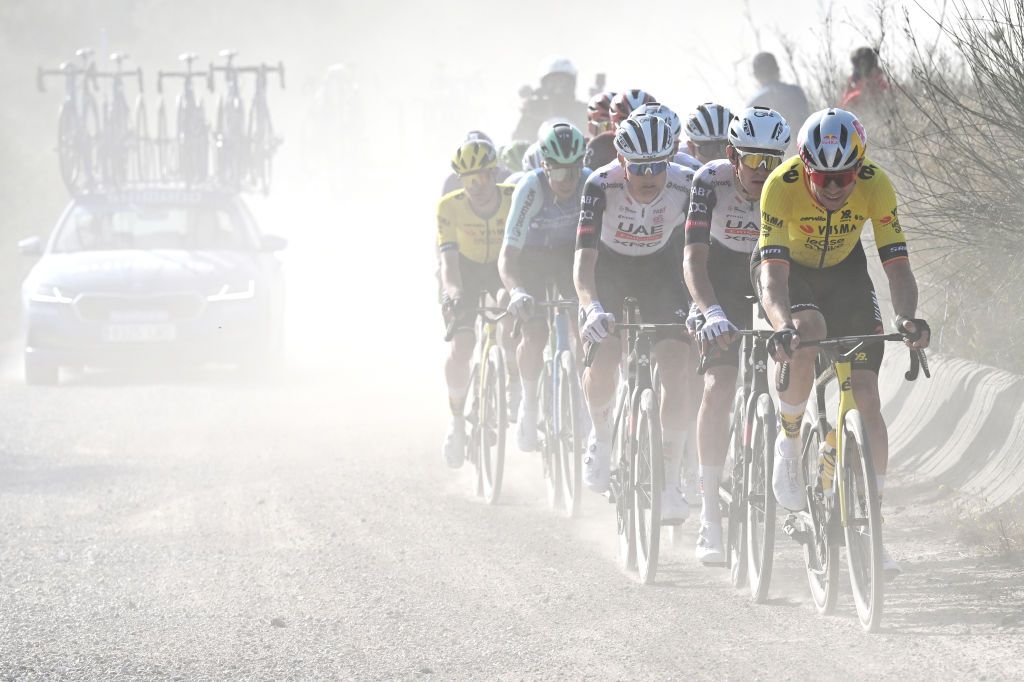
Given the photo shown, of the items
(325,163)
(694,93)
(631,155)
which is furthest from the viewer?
(694,93)

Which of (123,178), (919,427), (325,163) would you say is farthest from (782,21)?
(919,427)

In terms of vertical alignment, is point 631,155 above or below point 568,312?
above

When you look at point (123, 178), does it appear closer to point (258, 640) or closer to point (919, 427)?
point (919, 427)

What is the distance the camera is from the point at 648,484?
738 cm

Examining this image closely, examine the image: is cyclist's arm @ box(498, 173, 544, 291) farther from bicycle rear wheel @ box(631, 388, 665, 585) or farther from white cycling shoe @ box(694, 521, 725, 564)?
white cycling shoe @ box(694, 521, 725, 564)

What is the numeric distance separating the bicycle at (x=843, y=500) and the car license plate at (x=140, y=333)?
9.95 metres

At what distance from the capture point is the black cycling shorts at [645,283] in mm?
8016

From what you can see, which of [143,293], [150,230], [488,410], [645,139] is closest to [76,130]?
[150,230]

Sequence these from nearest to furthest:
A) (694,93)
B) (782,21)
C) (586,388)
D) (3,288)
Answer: (586,388)
(3,288)
(782,21)
(694,93)

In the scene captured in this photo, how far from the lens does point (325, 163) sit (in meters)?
55.8

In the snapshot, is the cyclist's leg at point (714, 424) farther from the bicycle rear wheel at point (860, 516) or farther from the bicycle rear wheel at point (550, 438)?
the bicycle rear wheel at point (550, 438)

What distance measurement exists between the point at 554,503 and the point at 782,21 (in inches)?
2550

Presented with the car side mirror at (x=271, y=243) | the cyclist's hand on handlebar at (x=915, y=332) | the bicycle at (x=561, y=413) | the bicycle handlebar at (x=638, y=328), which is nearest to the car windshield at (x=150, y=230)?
the car side mirror at (x=271, y=243)

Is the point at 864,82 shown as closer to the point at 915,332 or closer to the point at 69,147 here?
the point at 915,332
